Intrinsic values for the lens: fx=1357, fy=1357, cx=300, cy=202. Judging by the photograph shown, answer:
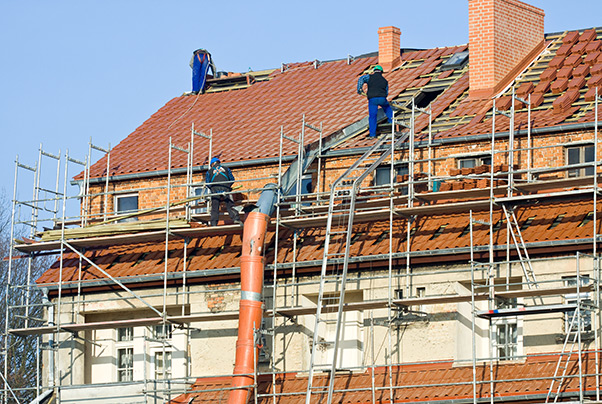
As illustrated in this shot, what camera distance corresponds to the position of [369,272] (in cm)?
3034

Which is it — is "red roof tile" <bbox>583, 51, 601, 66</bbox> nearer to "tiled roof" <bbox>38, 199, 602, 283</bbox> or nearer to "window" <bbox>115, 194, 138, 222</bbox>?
"tiled roof" <bbox>38, 199, 602, 283</bbox>

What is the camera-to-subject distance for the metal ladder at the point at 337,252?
28219mm

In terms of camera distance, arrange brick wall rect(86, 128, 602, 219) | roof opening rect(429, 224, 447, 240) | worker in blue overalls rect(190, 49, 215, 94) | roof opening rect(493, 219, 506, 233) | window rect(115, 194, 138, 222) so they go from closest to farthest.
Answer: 1. roof opening rect(493, 219, 506, 233)
2. roof opening rect(429, 224, 447, 240)
3. brick wall rect(86, 128, 602, 219)
4. window rect(115, 194, 138, 222)
5. worker in blue overalls rect(190, 49, 215, 94)

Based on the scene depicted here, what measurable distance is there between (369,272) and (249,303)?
2.81m

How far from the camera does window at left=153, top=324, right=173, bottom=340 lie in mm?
31469

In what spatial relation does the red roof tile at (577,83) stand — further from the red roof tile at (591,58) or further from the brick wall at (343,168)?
the brick wall at (343,168)

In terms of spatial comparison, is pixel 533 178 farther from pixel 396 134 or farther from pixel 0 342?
pixel 0 342

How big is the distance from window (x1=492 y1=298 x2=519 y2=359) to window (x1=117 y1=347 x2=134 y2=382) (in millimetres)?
9215

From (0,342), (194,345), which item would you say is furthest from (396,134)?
(0,342)

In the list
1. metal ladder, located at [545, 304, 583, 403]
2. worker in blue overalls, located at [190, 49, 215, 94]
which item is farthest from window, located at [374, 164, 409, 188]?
worker in blue overalls, located at [190, 49, 215, 94]

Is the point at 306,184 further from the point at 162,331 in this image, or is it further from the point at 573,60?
the point at 573,60

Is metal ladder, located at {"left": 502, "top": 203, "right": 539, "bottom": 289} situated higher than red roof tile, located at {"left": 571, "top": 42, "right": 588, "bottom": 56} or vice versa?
red roof tile, located at {"left": 571, "top": 42, "right": 588, "bottom": 56}

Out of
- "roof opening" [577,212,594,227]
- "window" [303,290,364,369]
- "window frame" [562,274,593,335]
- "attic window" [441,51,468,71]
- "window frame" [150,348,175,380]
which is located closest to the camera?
"window frame" [562,274,593,335]

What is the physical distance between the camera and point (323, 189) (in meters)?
33.8
